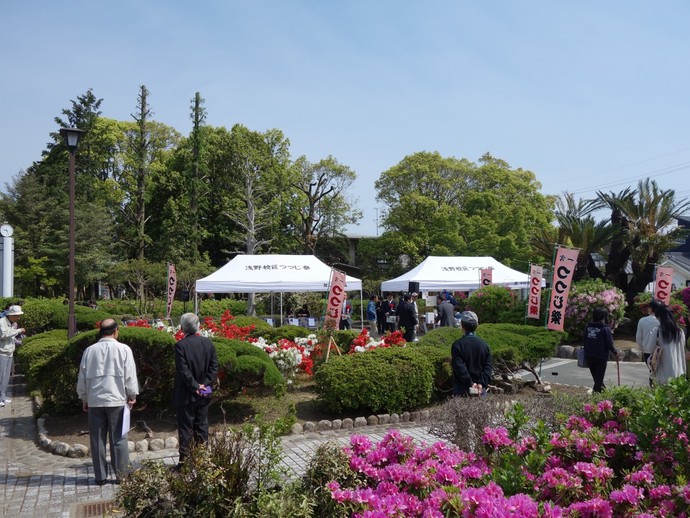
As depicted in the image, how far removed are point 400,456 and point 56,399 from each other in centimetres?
602

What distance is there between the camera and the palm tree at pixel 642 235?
1866cm

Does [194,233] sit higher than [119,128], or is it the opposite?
[119,128]

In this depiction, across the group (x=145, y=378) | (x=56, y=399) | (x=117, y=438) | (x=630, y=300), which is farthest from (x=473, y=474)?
(x=630, y=300)

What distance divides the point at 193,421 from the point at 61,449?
2.00 m

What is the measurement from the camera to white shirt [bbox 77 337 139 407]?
18.0 feet

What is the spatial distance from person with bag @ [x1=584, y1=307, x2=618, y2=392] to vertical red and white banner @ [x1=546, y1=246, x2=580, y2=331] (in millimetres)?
3361

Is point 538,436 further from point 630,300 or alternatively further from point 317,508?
point 630,300

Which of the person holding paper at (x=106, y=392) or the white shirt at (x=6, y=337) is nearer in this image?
the person holding paper at (x=106, y=392)

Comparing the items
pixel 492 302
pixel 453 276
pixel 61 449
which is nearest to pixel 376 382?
pixel 61 449

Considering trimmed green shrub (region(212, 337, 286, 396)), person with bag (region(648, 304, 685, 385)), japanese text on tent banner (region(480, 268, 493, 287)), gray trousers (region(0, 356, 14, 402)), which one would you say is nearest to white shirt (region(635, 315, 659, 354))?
person with bag (region(648, 304, 685, 385))

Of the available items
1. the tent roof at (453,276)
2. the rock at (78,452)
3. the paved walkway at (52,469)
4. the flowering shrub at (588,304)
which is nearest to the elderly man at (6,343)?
the paved walkway at (52,469)

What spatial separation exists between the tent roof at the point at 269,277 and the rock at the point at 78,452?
1094cm

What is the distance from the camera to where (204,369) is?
576cm

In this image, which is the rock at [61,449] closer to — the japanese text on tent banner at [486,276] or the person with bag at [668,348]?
the person with bag at [668,348]
